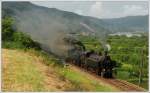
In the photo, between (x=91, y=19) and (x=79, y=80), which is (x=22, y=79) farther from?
(x=91, y=19)

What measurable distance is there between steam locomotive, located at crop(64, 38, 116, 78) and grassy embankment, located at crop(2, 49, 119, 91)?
0.70m

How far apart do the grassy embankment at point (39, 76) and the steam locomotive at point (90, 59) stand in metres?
0.70

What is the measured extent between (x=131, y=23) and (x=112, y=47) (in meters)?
0.85

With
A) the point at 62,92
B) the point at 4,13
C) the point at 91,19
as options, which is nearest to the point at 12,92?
the point at 62,92

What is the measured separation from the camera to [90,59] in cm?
1178

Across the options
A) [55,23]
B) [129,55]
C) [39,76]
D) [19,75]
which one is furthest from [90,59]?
[19,75]

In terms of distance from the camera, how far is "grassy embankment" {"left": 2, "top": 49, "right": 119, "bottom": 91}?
32.1 feet

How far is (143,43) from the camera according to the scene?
33.3 feet

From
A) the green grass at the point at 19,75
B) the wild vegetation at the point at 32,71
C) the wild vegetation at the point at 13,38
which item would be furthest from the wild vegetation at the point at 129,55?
the green grass at the point at 19,75

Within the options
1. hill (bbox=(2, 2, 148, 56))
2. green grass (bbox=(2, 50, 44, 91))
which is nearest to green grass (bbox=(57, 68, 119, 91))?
green grass (bbox=(2, 50, 44, 91))

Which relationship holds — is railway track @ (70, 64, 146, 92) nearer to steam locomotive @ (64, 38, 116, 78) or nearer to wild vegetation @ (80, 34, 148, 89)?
wild vegetation @ (80, 34, 148, 89)

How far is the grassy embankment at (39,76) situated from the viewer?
9773 mm

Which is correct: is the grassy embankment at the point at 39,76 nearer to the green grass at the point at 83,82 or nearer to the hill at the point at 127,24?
the green grass at the point at 83,82

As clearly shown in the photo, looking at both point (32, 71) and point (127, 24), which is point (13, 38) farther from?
point (127, 24)
